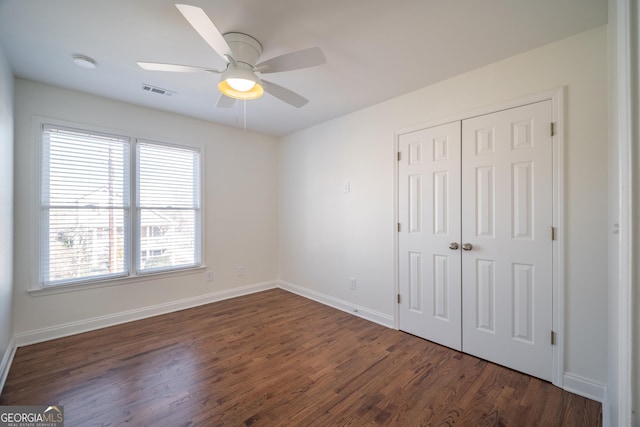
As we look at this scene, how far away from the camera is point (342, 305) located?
3.54 meters

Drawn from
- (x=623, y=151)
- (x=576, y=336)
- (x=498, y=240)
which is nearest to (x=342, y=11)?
(x=623, y=151)

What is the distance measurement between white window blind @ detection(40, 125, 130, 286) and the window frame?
32mm

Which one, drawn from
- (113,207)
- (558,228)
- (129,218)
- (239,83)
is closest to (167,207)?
(129,218)

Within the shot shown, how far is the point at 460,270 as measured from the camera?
2.46 meters

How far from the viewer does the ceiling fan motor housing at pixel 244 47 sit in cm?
190

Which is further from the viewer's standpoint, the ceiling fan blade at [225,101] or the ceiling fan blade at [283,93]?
the ceiling fan blade at [225,101]

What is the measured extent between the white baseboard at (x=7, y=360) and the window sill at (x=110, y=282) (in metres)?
0.44

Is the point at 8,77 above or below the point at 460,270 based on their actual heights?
above

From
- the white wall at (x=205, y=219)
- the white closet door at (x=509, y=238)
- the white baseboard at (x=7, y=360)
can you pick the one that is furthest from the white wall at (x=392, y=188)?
the white baseboard at (x=7, y=360)

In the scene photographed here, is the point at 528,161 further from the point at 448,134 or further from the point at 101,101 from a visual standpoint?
the point at 101,101

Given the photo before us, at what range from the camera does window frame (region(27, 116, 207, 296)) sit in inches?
103

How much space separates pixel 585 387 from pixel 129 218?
4538 millimetres

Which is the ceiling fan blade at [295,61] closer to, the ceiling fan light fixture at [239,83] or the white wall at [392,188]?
the ceiling fan light fixture at [239,83]

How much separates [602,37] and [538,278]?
1.75m
